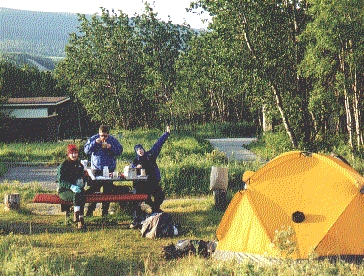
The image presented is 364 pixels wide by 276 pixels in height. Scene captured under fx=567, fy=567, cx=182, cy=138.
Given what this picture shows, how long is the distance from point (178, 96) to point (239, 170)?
19.0 metres

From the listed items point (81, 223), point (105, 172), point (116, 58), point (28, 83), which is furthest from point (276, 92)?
point (28, 83)

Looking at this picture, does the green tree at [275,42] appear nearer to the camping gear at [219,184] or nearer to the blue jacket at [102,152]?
the camping gear at [219,184]

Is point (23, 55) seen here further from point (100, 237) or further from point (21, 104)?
point (100, 237)

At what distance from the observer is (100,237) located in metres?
9.69

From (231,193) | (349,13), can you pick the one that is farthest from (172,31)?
(231,193)

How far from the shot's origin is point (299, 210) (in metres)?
8.56

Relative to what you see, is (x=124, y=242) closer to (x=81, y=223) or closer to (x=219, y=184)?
(x=81, y=223)

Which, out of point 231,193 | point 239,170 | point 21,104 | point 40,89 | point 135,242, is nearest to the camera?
point 135,242

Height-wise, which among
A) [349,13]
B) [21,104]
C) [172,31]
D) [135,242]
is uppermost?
[172,31]

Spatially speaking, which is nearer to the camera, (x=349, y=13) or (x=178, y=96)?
(x=349, y=13)

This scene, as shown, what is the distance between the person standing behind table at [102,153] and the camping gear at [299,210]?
343 cm

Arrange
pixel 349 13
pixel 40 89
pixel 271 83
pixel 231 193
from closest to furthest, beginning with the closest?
pixel 231 193 → pixel 349 13 → pixel 271 83 → pixel 40 89

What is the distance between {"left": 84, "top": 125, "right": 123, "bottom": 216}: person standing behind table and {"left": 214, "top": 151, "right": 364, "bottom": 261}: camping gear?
11.2 feet

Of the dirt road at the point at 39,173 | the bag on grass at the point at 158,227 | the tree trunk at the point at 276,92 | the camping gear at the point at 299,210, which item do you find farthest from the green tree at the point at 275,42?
the camping gear at the point at 299,210
